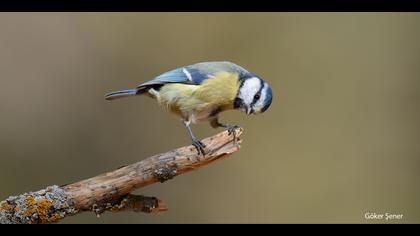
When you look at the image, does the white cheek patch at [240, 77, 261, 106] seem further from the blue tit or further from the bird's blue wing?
the bird's blue wing

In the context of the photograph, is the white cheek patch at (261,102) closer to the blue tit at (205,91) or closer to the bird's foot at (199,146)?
the blue tit at (205,91)

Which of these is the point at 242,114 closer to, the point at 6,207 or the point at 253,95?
the point at 253,95

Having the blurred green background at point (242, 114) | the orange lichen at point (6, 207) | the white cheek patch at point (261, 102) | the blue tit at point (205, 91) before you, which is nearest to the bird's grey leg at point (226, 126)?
the blue tit at point (205, 91)

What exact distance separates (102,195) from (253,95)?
0.87 meters

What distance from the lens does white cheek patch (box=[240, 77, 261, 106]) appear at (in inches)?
108

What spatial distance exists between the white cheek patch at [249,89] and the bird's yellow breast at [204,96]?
0.16ft

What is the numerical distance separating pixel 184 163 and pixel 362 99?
267 cm


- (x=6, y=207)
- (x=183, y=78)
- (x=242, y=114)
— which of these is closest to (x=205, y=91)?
(x=183, y=78)

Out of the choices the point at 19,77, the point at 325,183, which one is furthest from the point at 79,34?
the point at 325,183

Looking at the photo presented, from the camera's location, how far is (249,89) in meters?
2.78

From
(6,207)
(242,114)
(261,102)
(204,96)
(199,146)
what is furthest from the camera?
(242,114)

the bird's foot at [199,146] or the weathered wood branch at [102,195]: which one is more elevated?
the bird's foot at [199,146]

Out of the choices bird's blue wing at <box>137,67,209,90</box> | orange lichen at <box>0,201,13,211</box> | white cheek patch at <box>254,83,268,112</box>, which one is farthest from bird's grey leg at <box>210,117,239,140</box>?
orange lichen at <box>0,201,13,211</box>

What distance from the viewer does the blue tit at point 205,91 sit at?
281 cm
